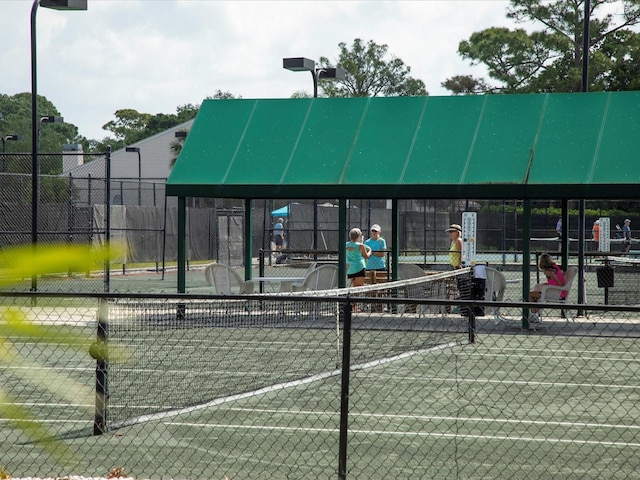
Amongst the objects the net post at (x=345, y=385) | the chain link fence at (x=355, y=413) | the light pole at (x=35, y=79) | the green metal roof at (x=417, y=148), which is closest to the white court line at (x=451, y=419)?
the chain link fence at (x=355, y=413)

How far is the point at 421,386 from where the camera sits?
450 inches

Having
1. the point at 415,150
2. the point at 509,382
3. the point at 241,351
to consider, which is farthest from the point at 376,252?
the point at 509,382

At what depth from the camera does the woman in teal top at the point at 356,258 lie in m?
18.8

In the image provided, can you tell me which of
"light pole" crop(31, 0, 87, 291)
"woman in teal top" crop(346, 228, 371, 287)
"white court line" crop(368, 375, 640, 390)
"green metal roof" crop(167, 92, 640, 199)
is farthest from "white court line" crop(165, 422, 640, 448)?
"light pole" crop(31, 0, 87, 291)

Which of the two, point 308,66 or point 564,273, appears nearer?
point 564,273

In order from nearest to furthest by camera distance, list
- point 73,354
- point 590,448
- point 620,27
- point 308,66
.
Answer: point 73,354 < point 590,448 < point 308,66 < point 620,27

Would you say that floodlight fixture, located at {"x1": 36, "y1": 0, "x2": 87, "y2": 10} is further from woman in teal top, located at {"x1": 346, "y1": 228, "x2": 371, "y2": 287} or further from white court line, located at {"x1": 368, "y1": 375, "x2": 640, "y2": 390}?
white court line, located at {"x1": 368, "y1": 375, "x2": 640, "y2": 390}

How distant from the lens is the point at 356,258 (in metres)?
19.0

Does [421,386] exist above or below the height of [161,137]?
below

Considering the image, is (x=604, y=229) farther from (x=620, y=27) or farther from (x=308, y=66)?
(x=620, y=27)

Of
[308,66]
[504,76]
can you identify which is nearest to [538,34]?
[504,76]

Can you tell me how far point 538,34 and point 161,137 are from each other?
94.6 feet

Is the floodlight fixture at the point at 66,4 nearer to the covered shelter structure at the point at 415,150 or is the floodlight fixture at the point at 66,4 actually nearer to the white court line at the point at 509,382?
the covered shelter structure at the point at 415,150

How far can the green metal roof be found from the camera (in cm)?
1784
